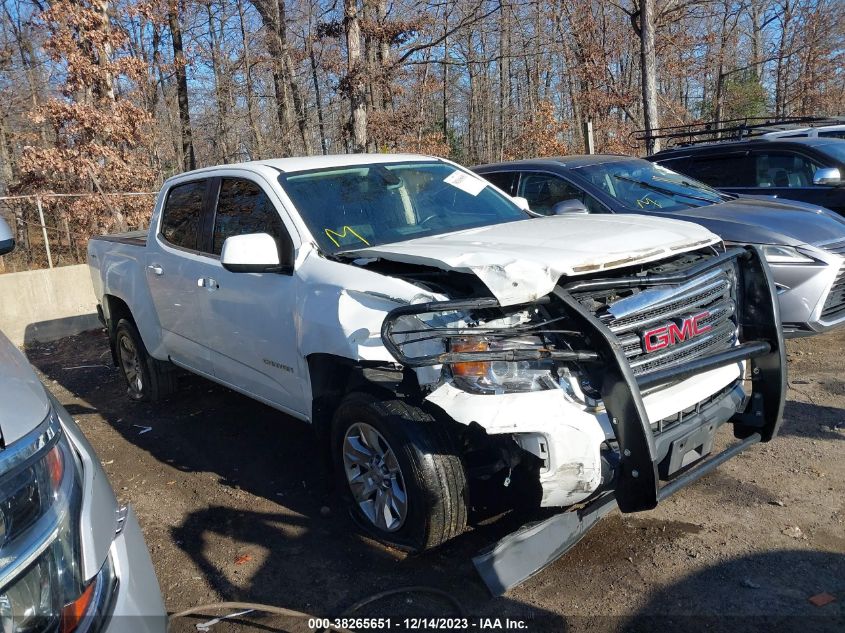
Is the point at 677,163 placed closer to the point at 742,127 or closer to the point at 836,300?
the point at 742,127

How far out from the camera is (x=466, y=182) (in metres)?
4.88

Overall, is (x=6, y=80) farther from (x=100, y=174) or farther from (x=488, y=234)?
(x=488, y=234)

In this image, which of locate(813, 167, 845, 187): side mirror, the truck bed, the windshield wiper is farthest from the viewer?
locate(813, 167, 845, 187): side mirror

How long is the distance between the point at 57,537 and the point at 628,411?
6.44 feet

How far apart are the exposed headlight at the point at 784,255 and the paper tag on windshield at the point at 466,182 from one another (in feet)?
8.09

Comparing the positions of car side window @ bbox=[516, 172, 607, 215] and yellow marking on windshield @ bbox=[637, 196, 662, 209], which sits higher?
car side window @ bbox=[516, 172, 607, 215]

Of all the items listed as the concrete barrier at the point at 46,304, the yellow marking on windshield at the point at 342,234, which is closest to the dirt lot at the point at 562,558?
the yellow marking on windshield at the point at 342,234

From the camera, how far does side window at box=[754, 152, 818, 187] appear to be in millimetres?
7954

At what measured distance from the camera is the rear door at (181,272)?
488 centimetres

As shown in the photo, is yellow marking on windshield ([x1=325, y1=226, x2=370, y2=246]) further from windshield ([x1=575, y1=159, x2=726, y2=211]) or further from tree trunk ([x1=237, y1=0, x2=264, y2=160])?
tree trunk ([x1=237, y1=0, x2=264, y2=160])

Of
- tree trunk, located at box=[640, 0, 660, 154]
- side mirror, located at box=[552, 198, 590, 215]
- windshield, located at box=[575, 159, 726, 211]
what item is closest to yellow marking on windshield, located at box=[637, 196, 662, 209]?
windshield, located at box=[575, 159, 726, 211]

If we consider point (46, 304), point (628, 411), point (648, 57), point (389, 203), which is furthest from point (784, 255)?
point (648, 57)

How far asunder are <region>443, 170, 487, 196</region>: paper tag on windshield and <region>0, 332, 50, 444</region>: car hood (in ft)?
10.2

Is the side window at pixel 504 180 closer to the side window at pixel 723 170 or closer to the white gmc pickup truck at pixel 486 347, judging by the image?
the side window at pixel 723 170
